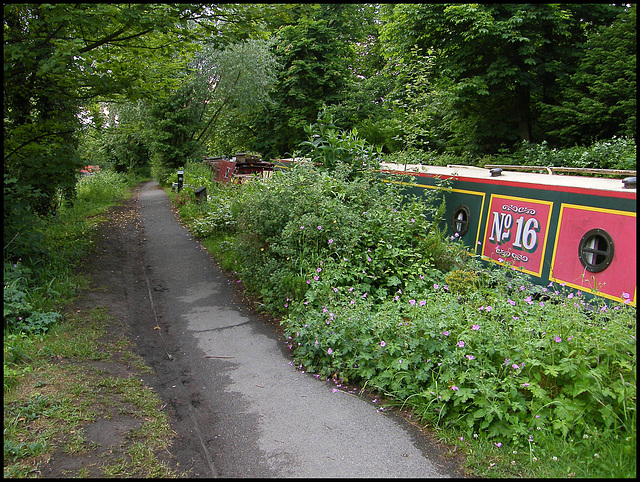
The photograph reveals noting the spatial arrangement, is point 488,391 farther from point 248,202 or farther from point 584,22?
point 584,22

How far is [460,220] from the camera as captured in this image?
19.9ft

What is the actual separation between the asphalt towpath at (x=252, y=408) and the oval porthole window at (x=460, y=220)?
2997 millimetres

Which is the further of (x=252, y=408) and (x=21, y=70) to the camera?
(x=21, y=70)

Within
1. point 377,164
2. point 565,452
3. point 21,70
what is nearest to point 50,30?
point 21,70

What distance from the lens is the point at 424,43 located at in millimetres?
8070

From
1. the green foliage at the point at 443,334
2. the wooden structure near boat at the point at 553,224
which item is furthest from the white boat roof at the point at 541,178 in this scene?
the green foliage at the point at 443,334

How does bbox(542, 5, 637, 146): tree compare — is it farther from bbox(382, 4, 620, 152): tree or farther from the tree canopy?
bbox(382, 4, 620, 152): tree

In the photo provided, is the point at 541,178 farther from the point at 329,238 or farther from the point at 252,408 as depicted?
the point at 252,408

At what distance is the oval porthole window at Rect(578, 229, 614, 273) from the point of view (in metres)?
4.03

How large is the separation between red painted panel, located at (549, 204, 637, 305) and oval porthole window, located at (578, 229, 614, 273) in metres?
0.04

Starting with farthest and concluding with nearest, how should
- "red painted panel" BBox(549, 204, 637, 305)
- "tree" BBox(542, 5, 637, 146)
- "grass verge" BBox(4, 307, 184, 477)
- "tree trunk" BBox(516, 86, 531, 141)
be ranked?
"tree trunk" BBox(516, 86, 531, 141) → "tree" BBox(542, 5, 637, 146) → "red painted panel" BBox(549, 204, 637, 305) → "grass verge" BBox(4, 307, 184, 477)

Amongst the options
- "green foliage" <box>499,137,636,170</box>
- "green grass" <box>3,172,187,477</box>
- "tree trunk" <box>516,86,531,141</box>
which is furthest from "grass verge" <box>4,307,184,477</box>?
"tree trunk" <box>516,86,531,141</box>

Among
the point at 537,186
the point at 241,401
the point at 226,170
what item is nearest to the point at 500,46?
the point at 537,186

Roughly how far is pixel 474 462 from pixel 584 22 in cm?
971
